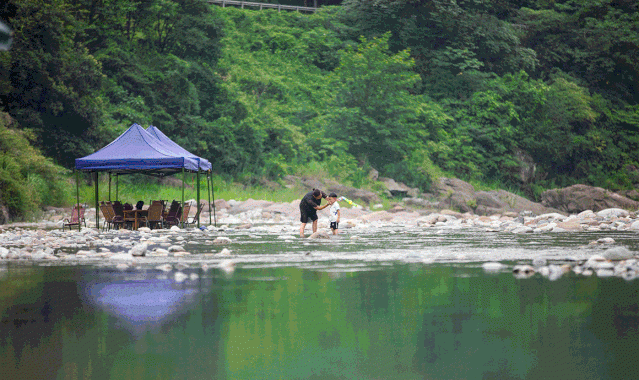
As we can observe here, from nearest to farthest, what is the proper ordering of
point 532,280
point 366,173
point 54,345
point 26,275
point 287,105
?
point 54,345, point 532,280, point 26,275, point 366,173, point 287,105

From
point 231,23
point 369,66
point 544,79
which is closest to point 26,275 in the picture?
point 369,66

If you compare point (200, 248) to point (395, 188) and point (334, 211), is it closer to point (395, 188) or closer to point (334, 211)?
point (334, 211)

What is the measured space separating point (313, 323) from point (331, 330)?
0.33 meters

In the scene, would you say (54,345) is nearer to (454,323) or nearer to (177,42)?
(454,323)

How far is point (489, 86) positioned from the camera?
171 ft

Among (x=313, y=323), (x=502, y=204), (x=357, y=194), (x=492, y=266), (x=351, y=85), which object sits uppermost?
(x=351, y=85)

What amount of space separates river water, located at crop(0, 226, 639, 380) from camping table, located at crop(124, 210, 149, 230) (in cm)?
1006

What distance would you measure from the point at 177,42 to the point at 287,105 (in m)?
8.52

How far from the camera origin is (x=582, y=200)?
132 ft

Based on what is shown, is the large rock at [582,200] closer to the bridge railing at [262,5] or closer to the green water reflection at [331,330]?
the bridge railing at [262,5]

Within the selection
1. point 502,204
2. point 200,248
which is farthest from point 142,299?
point 502,204

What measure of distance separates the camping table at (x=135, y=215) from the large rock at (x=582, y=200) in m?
27.3

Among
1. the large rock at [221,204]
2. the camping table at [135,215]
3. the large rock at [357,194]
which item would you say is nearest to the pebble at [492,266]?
the camping table at [135,215]

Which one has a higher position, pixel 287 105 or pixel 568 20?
pixel 568 20
